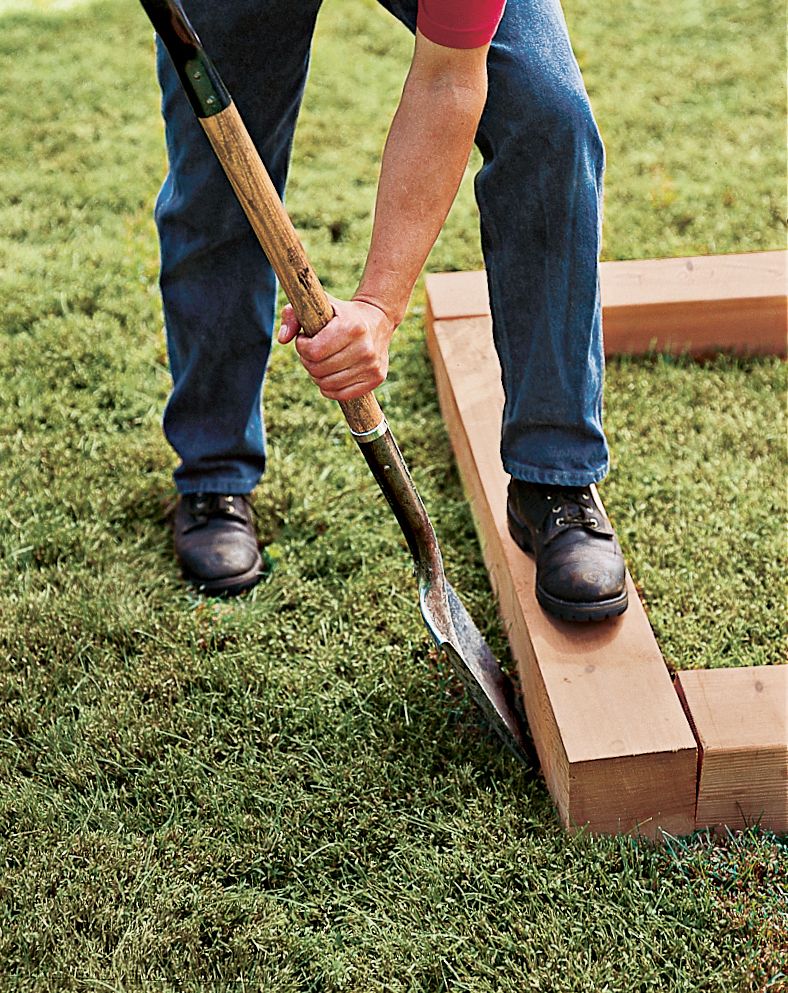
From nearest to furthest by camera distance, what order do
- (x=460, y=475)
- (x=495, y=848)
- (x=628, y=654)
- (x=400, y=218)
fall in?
(x=400, y=218) → (x=495, y=848) → (x=628, y=654) → (x=460, y=475)

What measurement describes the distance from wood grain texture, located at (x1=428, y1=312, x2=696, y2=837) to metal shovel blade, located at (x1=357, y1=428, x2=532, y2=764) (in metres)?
0.06

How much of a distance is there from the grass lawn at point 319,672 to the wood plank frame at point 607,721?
53 millimetres

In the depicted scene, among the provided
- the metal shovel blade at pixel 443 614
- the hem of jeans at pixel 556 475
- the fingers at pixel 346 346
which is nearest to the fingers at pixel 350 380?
the fingers at pixel 346 346

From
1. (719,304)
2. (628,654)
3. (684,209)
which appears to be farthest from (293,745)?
(684,209)

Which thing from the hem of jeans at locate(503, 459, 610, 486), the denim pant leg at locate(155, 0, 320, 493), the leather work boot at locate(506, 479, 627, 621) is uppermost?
the denim pant leg at locate(155, 0, 320, 493)

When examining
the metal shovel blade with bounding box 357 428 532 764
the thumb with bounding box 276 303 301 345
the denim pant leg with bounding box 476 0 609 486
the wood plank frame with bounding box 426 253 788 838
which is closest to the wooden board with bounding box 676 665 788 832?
the wood plank frame with bounding box 426 253 788 838

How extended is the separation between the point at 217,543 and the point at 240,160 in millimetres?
1108

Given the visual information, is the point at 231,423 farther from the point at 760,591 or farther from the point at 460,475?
the point at 760,591

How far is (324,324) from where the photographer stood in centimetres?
175

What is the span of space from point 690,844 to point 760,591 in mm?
685

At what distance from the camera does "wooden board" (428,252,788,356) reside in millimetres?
3172

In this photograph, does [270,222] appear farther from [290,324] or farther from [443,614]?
[443,614]

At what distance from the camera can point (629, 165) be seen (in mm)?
4188

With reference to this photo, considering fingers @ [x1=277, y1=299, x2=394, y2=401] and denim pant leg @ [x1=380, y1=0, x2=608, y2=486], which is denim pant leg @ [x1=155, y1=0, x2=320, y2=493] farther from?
fingers @ [x1=277, y1=299, x2=394, y2=401]
